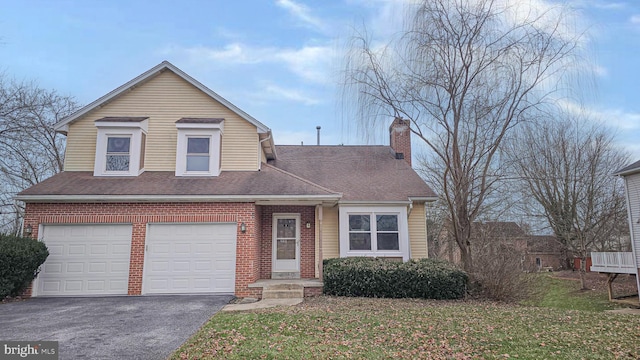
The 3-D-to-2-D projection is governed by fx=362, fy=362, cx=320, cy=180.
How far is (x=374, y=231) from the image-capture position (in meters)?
13.1

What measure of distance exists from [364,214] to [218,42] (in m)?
9.32

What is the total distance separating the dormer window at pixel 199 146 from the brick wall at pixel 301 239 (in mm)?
2478

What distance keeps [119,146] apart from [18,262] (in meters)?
4.32

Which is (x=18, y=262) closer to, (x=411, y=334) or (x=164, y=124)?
(x=164, y=124)

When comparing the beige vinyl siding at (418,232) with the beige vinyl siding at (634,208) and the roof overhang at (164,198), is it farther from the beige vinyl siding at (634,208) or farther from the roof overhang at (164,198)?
the beige vinyl siding at (634,208)

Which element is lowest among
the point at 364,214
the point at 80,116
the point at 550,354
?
the point at 550,354

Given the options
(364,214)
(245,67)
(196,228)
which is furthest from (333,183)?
(245,67)

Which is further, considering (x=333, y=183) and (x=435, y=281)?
(x=333, y=183)

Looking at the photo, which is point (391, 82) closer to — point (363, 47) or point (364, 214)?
point (363, 47)

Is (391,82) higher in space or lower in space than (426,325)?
higher

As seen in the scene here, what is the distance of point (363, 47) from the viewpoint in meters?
11.8

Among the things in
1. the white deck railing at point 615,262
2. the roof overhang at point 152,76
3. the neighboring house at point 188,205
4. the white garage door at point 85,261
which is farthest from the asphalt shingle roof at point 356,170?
the white deck railing at point 615,262

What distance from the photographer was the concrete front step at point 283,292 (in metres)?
10.2

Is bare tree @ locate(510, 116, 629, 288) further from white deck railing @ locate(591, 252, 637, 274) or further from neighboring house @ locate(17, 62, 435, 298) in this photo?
neighboring house @ locate(17, 62, 435, 298)
